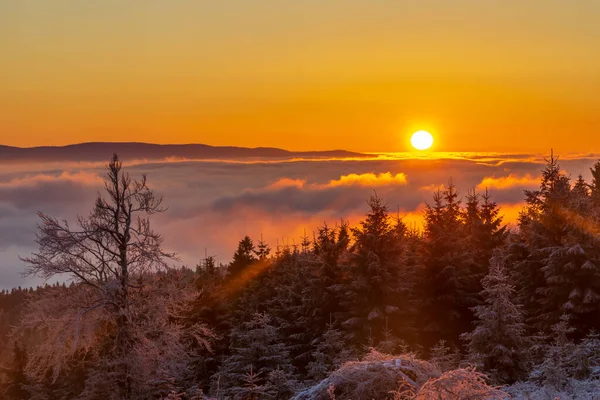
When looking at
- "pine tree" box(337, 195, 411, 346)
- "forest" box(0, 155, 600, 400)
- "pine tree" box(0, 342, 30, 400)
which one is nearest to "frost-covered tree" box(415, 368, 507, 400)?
"forest" box(0, 155, 600, 400)

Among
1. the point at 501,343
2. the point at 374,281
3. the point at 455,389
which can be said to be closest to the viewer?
the point at 455,389

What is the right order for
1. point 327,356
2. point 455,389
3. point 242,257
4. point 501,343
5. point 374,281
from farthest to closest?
point 242,257
point 374,281
point 327,356
point 501,343
point 455,389

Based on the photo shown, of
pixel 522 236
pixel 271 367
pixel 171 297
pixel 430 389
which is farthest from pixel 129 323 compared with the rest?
pixel 522 236

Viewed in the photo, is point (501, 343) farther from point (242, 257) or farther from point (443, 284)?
point (242, 257)

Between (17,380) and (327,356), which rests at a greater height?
(327,356)

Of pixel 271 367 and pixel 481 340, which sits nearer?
pixel 481 340

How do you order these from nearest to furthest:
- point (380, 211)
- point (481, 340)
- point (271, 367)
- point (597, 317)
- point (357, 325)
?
point (481, 340) → point (597, 317) → point (271, 367) → point (357, 325) → point (380, 211)

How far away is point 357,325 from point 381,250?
190 inches

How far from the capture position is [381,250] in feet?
118

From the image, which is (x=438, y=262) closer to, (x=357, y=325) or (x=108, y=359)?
(x=357, y=325)

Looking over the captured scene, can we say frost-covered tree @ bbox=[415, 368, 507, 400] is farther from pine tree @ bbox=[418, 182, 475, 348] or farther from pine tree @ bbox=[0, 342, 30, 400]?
pine tree @ bbox=[0, 342, 30, 400]

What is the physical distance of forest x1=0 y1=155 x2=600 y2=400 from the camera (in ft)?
61.9

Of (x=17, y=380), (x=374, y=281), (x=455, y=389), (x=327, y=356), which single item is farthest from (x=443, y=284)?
(x=17, y=380)

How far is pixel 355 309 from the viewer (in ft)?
115
